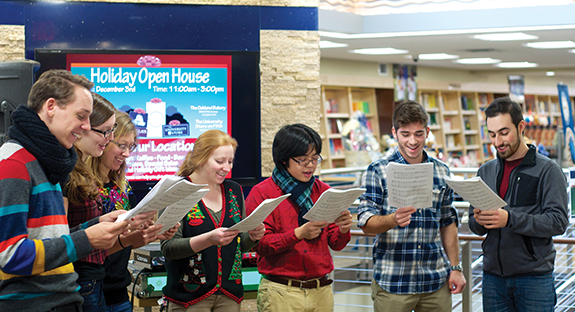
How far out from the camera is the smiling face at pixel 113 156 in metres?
2.12

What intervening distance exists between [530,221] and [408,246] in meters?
0.52

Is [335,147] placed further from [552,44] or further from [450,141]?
[552,44]

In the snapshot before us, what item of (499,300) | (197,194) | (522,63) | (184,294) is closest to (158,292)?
(184,294)

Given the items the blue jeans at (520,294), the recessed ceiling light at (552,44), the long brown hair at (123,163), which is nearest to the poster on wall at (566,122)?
the recessed ceiling light at (552,44)

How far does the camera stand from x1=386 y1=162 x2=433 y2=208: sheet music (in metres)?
2.10

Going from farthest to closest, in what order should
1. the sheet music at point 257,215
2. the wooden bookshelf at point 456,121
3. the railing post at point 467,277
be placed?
the wooden bookshelf at point 456,121
the railing post at point 467,277
the sheet music at point 257,215

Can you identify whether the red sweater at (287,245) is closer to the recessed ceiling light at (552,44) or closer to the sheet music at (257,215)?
the sheet music at (257,215)

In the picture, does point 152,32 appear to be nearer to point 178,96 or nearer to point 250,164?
point 178,96

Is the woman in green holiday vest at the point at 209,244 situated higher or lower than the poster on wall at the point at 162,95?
lower

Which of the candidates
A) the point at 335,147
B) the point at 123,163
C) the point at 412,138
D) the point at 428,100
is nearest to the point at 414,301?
the point at 412,138

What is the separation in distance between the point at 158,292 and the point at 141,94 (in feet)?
4.42

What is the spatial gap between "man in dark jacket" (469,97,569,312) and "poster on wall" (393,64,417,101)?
7.87m

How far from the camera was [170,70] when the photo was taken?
11.4 ft

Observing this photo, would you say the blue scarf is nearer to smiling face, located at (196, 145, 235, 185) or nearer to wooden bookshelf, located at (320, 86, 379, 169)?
smiling face, located at (196, 145, 235, 185)
